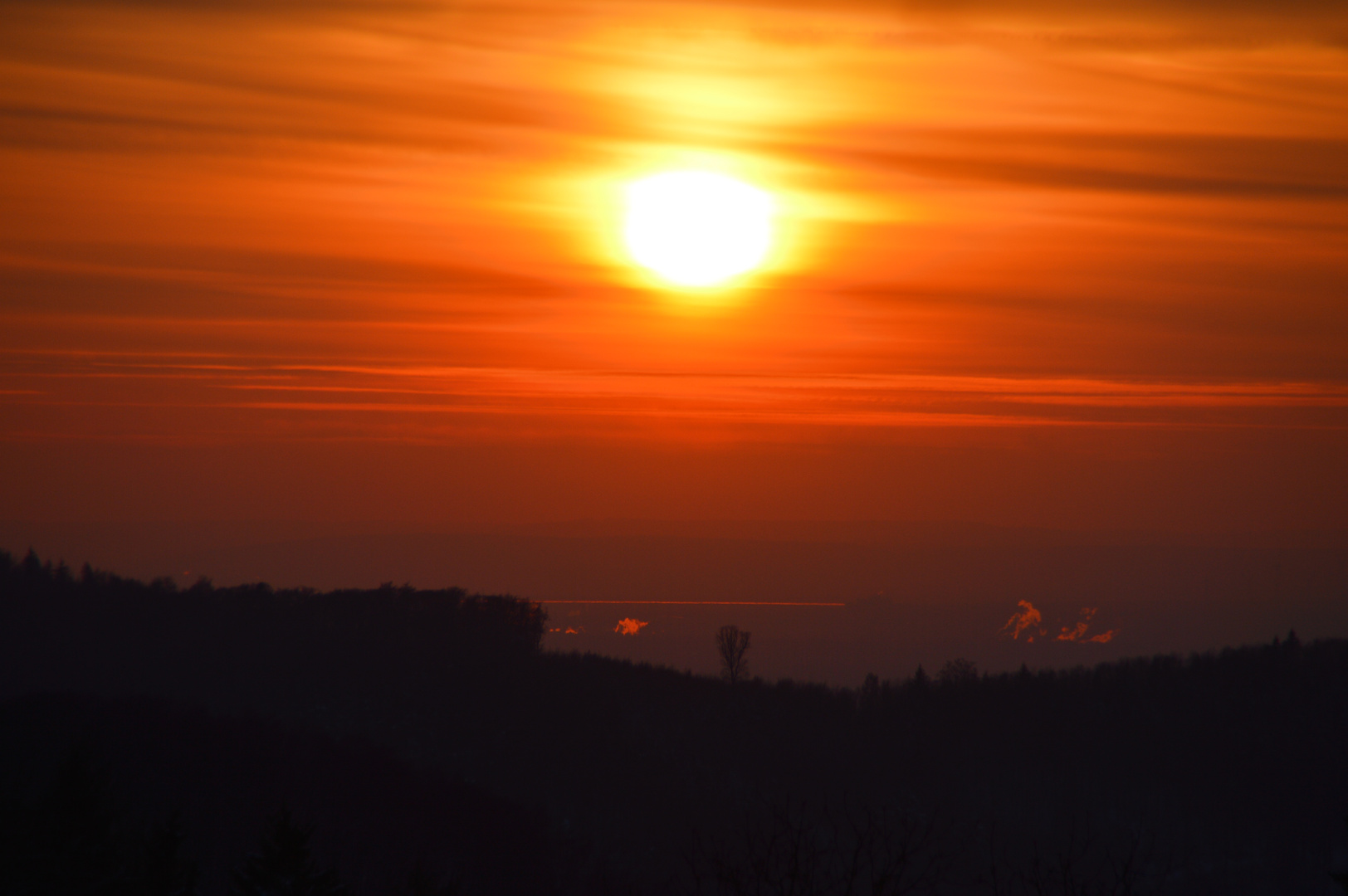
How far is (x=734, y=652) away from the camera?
6304 inches

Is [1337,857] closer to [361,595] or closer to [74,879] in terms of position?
[361,595]

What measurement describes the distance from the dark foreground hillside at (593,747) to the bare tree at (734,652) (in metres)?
8.20

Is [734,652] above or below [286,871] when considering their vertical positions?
above

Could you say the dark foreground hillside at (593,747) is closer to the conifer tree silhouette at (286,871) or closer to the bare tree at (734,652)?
the bare tree at (734,652)

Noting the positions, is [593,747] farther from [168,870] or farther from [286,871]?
[168,870]

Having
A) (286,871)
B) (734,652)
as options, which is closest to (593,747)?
(734,652)

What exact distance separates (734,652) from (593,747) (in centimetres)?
4535

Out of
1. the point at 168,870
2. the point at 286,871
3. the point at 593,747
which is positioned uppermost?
the point at 593,747

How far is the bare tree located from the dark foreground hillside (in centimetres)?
820

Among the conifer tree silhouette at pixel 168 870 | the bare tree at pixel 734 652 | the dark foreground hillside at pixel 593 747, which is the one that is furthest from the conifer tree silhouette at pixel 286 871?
the bare tree at pixel 734 652

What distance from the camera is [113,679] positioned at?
123 meters

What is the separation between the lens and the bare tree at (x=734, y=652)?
15150 centimetres

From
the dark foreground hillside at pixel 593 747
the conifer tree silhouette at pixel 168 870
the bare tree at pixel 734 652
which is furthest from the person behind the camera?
the bare tree at pixel 734 652

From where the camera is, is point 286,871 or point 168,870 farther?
point 286,871
